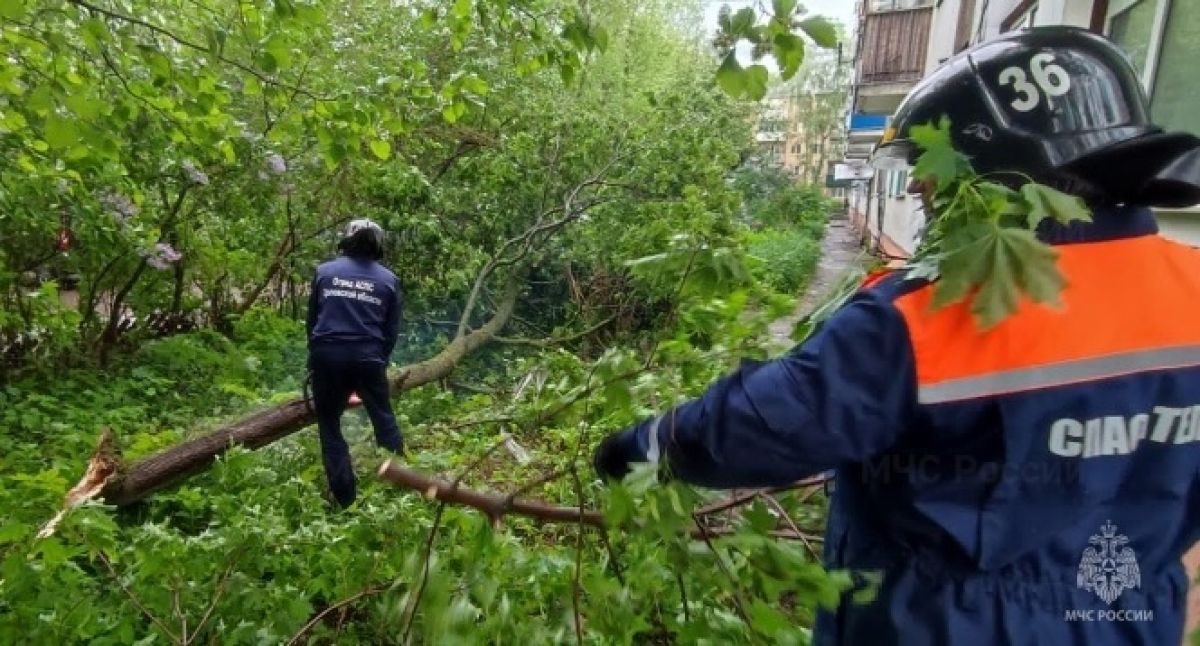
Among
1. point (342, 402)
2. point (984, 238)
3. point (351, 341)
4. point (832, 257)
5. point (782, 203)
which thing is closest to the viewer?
point (984, 238)

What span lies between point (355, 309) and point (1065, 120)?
187 inches

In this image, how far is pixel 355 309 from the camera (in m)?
5.22

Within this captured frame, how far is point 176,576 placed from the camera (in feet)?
8.77

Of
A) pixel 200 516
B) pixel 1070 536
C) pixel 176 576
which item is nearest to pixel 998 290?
pixel 1070 536

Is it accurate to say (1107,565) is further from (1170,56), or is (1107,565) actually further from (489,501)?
(1170,56)

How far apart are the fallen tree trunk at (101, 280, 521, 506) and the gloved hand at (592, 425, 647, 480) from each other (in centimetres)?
359

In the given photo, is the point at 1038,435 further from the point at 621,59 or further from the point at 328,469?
the point at 621,59

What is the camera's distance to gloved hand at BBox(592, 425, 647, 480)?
1.37m

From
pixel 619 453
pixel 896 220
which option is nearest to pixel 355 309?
pixel 619 453

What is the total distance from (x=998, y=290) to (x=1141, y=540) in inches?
21.9

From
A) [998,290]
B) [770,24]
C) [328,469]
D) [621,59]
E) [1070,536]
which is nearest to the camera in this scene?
[998,290]

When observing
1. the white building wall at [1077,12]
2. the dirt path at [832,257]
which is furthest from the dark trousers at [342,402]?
the white building wall at [1077,12]

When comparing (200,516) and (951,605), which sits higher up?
(951,605)

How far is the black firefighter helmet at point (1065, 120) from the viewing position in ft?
3.90
